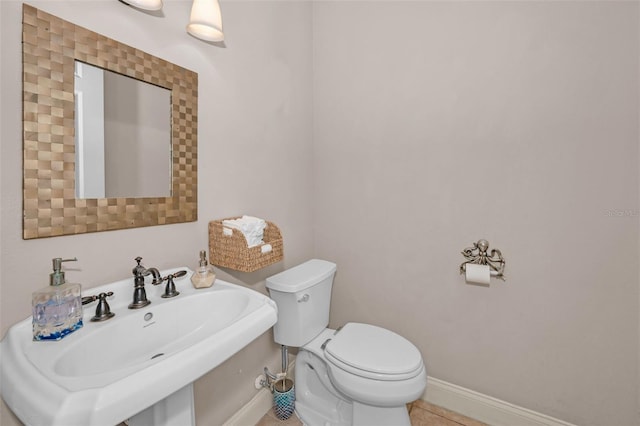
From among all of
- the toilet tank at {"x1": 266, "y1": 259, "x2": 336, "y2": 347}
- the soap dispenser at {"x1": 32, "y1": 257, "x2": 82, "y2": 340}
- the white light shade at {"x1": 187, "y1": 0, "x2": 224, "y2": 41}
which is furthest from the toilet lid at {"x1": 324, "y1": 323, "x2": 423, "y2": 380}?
the white light shade at {"x1": 187, "y1": 0, "x2": 224, "y2": 41}

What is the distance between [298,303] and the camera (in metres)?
1.43

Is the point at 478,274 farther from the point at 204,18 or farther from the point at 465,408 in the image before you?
the point at 204,18

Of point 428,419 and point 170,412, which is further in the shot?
point 428,419

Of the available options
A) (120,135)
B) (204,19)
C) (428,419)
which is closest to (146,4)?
(204,19)

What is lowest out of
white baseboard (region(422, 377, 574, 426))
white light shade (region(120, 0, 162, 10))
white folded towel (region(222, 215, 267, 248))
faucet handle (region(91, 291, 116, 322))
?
white baseboard (region(422, 377, 574, 426))

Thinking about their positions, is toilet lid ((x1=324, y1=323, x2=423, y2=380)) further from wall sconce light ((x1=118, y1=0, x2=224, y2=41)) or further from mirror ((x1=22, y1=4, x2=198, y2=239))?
wall sconce light ((x1=118, y1=0, x2=224, y2=41))

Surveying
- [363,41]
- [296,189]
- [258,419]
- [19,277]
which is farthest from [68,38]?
Result: [258,419]

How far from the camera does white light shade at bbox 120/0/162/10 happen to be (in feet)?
3.05

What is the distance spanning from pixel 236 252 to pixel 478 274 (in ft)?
3.80

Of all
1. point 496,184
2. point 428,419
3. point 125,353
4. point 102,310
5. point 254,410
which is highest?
point 496,184

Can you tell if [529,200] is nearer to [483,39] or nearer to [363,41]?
[483,39]

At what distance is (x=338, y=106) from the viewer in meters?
1.85

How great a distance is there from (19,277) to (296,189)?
4.16ft

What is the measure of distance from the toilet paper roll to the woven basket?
0.94 meters
